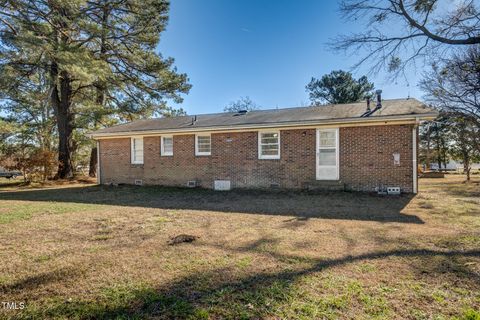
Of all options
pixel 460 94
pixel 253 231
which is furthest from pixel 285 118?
pixel 460 94

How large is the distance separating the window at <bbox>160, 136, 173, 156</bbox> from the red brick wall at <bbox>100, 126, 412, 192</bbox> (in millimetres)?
229

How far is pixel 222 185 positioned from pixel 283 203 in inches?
163

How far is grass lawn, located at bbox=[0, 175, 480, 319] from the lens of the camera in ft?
8.66

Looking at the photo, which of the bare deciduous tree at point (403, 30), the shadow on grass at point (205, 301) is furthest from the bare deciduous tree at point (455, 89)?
the shadow on grass at point (205, 301)

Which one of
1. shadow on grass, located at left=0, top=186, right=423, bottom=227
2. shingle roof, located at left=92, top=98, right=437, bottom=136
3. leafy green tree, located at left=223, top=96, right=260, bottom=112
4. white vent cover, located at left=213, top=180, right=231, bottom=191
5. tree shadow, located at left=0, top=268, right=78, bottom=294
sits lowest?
tree shadow, located at left=0, top=268, right=78, bottom=294

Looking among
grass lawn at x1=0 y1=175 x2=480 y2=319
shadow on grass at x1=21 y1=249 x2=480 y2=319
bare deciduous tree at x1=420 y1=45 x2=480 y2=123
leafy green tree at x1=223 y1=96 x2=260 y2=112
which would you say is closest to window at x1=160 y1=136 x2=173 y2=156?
grass lawn at x1=0 y1=175 x2=480 y2=319

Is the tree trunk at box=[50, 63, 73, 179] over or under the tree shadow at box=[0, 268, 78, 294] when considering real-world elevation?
over

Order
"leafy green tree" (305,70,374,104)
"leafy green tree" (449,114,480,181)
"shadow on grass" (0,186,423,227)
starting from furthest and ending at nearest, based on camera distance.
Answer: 1. "leafy green tree" (305,70,374,104)
2. "leafy green tree" (449,114,480,181)
3. "shadow on grass" (0,186,423,227)

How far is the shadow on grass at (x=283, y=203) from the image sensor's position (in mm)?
6898

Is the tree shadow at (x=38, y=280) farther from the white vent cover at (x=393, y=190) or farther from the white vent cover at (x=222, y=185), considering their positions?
the white vent cover at (x=393, y=190)

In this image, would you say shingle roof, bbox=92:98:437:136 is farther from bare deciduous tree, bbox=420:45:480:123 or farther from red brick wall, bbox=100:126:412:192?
bare deciduous tree, bbox=420:45:480:123

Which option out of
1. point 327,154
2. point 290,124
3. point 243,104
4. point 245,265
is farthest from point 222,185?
point 243,104

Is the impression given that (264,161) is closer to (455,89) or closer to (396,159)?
(396,159)

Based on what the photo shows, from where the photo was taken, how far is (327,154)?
10.6m
